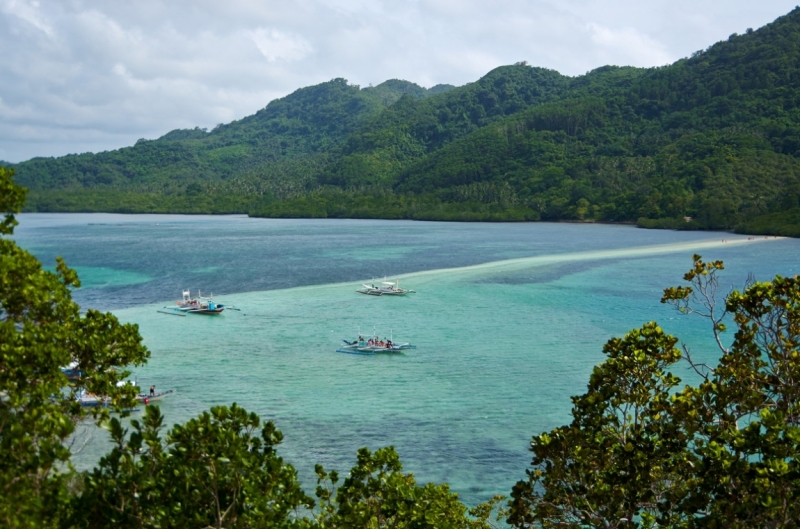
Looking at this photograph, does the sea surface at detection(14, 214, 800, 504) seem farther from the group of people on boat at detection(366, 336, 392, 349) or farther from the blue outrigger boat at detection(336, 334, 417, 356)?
the group of people on boat at detection(366, 336, 392, 349)

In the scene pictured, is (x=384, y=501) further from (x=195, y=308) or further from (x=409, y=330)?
(x=195, y=308)

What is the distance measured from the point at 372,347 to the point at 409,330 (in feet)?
18.8

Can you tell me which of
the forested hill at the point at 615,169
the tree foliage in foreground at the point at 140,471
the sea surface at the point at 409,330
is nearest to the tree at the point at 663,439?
the tree foliage in foreground at the point at 140,471

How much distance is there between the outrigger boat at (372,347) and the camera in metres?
35.9

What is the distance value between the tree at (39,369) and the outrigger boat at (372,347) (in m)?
25.1

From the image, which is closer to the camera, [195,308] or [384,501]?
[384,501]

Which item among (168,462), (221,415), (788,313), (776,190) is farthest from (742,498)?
(776,190)

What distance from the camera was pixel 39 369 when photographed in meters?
8.78

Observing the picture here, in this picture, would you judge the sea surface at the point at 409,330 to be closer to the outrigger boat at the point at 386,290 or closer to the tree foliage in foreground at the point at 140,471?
the outrigger boat at the point at 386,290

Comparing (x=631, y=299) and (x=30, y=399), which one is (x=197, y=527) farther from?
(x=631, y=299)

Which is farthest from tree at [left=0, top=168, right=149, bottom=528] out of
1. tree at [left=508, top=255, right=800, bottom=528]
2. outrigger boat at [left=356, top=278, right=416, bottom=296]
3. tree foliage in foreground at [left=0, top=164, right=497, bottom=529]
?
outrigger boat at [left=356, top=278, right=416, bottom=296]

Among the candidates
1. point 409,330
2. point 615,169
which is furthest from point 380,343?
point 615,169

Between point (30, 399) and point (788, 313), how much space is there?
983cm

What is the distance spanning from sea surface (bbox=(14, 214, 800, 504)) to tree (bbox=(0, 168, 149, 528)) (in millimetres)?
6125
